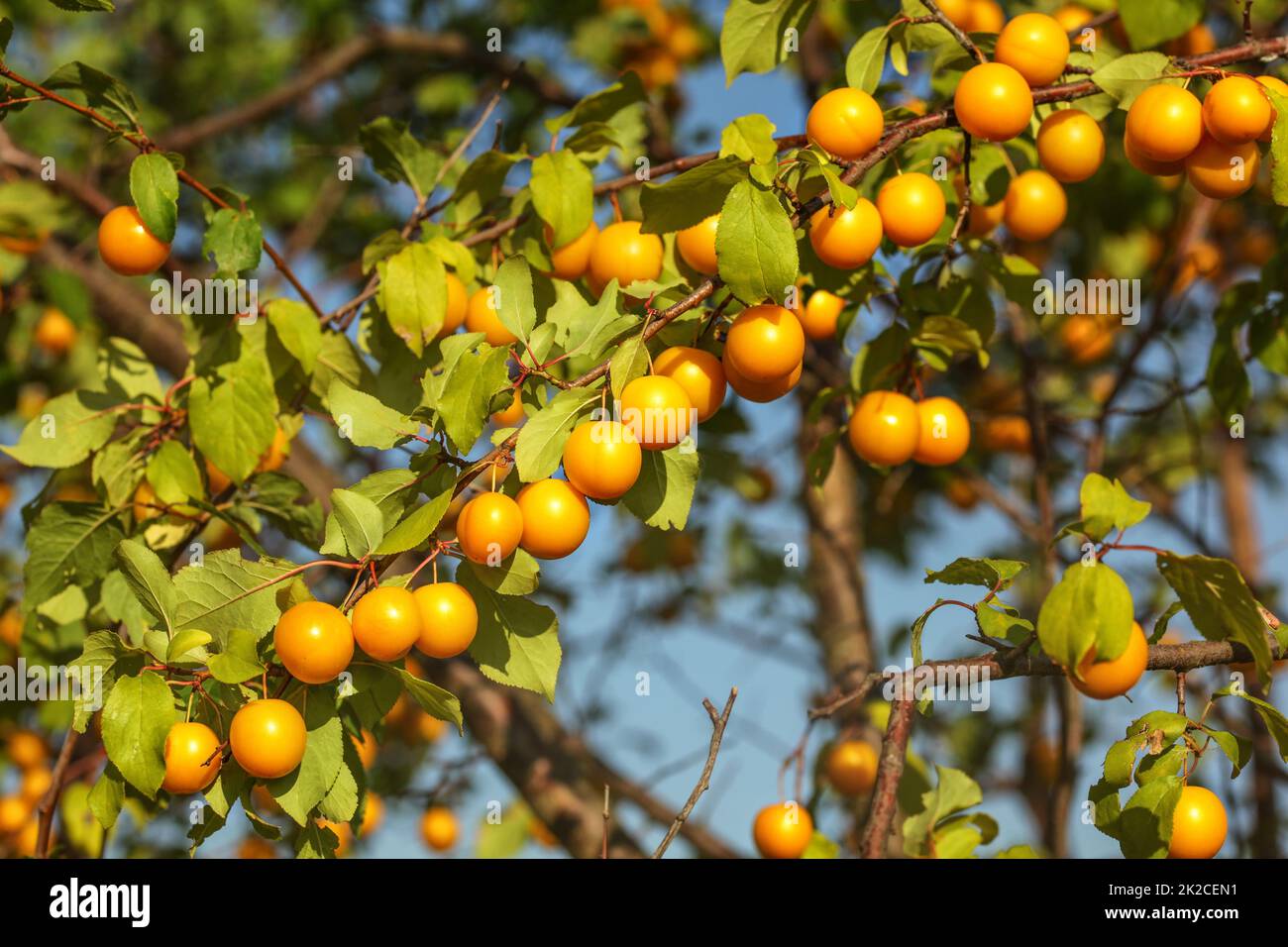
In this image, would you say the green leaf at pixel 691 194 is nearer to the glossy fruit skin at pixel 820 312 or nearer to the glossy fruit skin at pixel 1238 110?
the glossy fruit skin at pixel 820 312

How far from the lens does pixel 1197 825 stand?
1.34 metres

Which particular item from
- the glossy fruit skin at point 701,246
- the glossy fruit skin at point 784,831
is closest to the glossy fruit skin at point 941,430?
the glossy fruit skin at point 701,246

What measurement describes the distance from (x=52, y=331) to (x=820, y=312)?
275 centimetres

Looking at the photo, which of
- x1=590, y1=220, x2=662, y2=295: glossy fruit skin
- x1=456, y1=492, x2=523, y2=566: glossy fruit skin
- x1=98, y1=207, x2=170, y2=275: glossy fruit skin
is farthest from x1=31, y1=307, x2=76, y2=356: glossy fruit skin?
x1=456, y1=492, x2=523, y2=566: glossy fruit skin

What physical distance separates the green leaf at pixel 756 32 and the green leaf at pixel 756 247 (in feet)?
2.03

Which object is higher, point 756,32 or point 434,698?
point 756,32

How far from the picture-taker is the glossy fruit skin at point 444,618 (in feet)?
4.43

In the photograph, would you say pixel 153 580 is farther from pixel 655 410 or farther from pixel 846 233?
pixel 846 233

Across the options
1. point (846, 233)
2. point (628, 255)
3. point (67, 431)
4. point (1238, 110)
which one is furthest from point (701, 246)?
point (67, 431)

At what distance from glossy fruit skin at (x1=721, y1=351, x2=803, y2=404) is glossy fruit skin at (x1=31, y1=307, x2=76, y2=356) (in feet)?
9.22

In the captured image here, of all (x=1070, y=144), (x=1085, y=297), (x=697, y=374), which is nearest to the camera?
(x=697, y=374)

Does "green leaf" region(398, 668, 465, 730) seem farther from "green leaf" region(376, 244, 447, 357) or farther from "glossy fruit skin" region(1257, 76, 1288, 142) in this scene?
"glossy fruit skin" region(1257, 76, 1288, 142)
